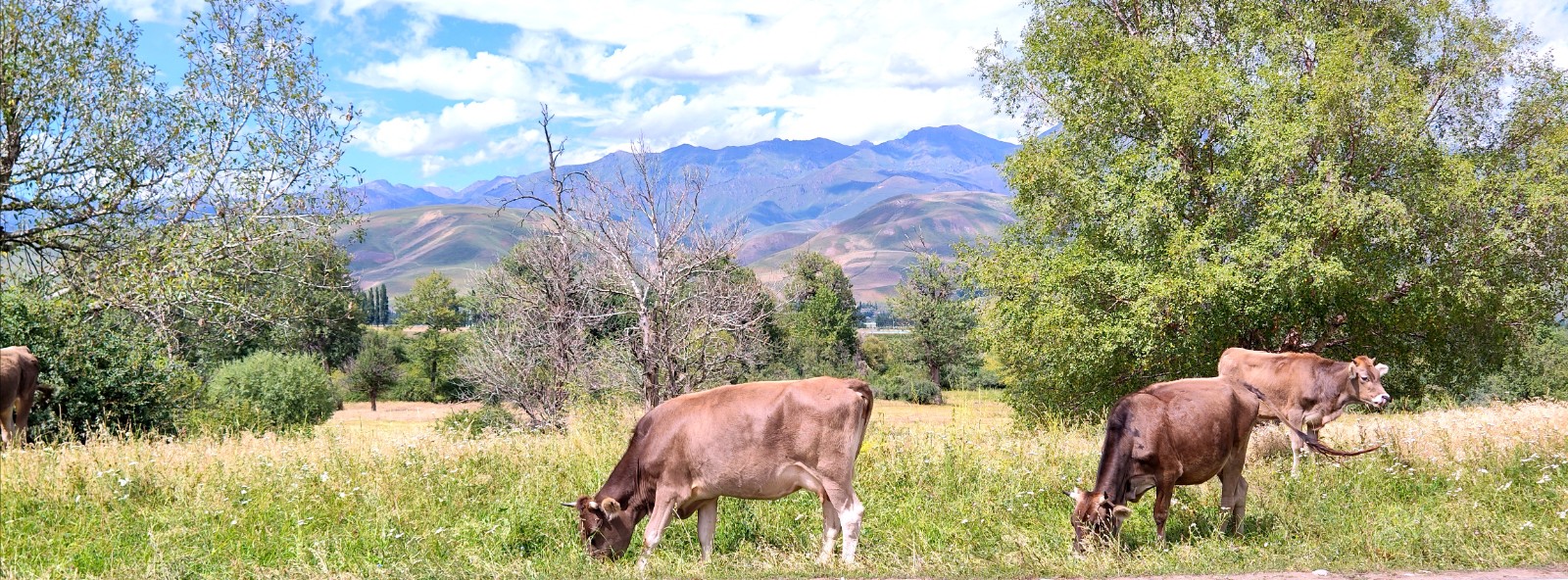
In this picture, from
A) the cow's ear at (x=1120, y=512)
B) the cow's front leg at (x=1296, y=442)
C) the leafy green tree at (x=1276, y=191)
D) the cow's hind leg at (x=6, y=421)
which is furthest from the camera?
the leafy green tree at (x=1276, y=191)

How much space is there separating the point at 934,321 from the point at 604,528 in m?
68.8

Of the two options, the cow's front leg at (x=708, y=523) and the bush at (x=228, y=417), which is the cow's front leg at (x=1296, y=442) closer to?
the cow's front leg at (x=708, y=523)

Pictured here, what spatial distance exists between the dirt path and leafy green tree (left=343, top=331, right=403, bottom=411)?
70.3m

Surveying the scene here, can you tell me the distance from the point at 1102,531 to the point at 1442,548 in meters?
2.71

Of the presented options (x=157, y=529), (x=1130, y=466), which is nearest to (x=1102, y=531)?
(x=1130, y=466)

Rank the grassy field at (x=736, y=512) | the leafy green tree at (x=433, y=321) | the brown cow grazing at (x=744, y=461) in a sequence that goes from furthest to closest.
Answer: the leafy green tree at (x=433, y=321) → the brown cow grazing at (x=744, y=461) → the grassy field at (x=736, y=512)

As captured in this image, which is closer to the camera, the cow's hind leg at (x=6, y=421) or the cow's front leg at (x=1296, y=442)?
the cow's front leg at (x=1296, y=442)

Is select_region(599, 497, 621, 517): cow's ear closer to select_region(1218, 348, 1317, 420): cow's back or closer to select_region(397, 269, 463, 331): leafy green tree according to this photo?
select_region(1218, 348, 1317, 420): cow's back

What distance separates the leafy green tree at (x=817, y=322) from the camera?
72438 mm

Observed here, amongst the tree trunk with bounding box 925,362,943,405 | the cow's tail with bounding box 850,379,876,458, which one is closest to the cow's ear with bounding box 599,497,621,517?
the cow's tail with bounding box 850,379,876,458

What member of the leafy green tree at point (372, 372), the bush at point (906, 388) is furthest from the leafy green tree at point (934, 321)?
the leafy green tree at point (372, 372)

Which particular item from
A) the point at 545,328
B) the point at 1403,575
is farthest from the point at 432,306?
the point at 1403,575

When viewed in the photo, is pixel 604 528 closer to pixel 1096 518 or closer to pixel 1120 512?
pixel 1096 518

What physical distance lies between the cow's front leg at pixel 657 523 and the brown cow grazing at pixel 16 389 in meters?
11.4
